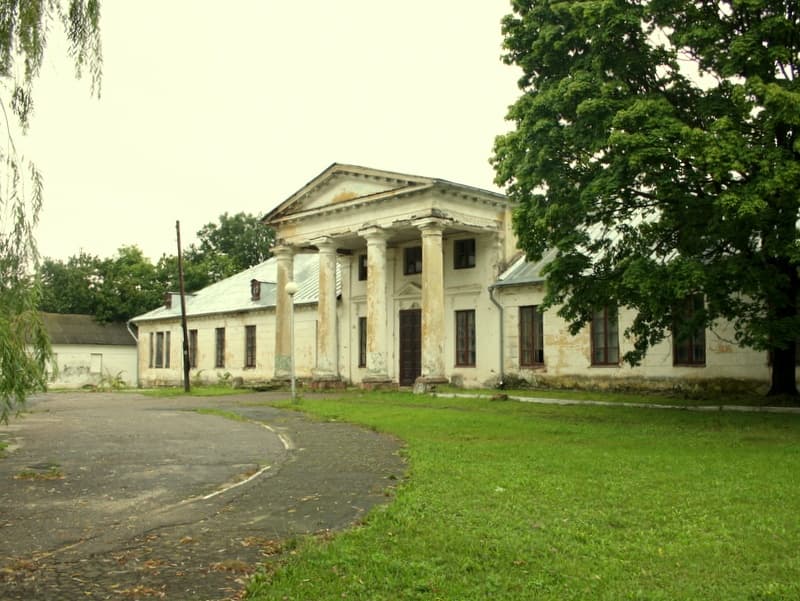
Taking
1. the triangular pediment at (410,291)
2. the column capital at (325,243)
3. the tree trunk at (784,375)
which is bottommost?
the tree trunk at (784,375)

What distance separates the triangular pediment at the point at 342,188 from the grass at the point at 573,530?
1695 centimetres

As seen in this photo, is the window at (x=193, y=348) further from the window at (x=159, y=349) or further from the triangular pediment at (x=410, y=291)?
the triangular pediment at (x=410, y=291)

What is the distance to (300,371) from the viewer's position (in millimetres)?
35156

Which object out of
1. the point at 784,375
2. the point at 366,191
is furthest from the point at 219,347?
the point at 784,375

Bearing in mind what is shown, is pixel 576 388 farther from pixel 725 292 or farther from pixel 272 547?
pixel 272 547

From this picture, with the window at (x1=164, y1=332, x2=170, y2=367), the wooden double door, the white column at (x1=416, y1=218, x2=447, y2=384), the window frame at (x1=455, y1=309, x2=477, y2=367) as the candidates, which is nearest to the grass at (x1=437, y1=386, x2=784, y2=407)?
the white column at (x1=416, y1=218, x2=447, y2=384)

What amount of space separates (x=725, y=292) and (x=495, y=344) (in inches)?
557

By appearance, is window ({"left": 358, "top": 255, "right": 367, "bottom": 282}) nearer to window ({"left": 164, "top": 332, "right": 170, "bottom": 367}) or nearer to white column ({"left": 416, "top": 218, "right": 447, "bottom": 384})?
white column ({"left": 416, "top": 218, "right": 447, "bottom": 384})

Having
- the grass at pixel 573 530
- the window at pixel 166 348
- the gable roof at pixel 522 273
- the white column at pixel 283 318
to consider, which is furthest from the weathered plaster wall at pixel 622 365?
the window at pixel 166 348

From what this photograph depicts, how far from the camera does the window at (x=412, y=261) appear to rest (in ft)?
102

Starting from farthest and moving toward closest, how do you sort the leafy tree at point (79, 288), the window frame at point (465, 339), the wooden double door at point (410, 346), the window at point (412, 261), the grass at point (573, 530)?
1. the leafy tree at point (79, 288)
2. the window at point (412, 261)
3. the wooden double door at point (410, 346)
4. the window frame at point (465, 339)
5. the grass at point (573, 530)

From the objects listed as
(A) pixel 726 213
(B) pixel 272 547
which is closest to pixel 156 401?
(A) pixel 726 213

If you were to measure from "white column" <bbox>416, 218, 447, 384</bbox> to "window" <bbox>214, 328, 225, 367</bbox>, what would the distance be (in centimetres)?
1700

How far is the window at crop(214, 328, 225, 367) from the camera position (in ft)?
132
